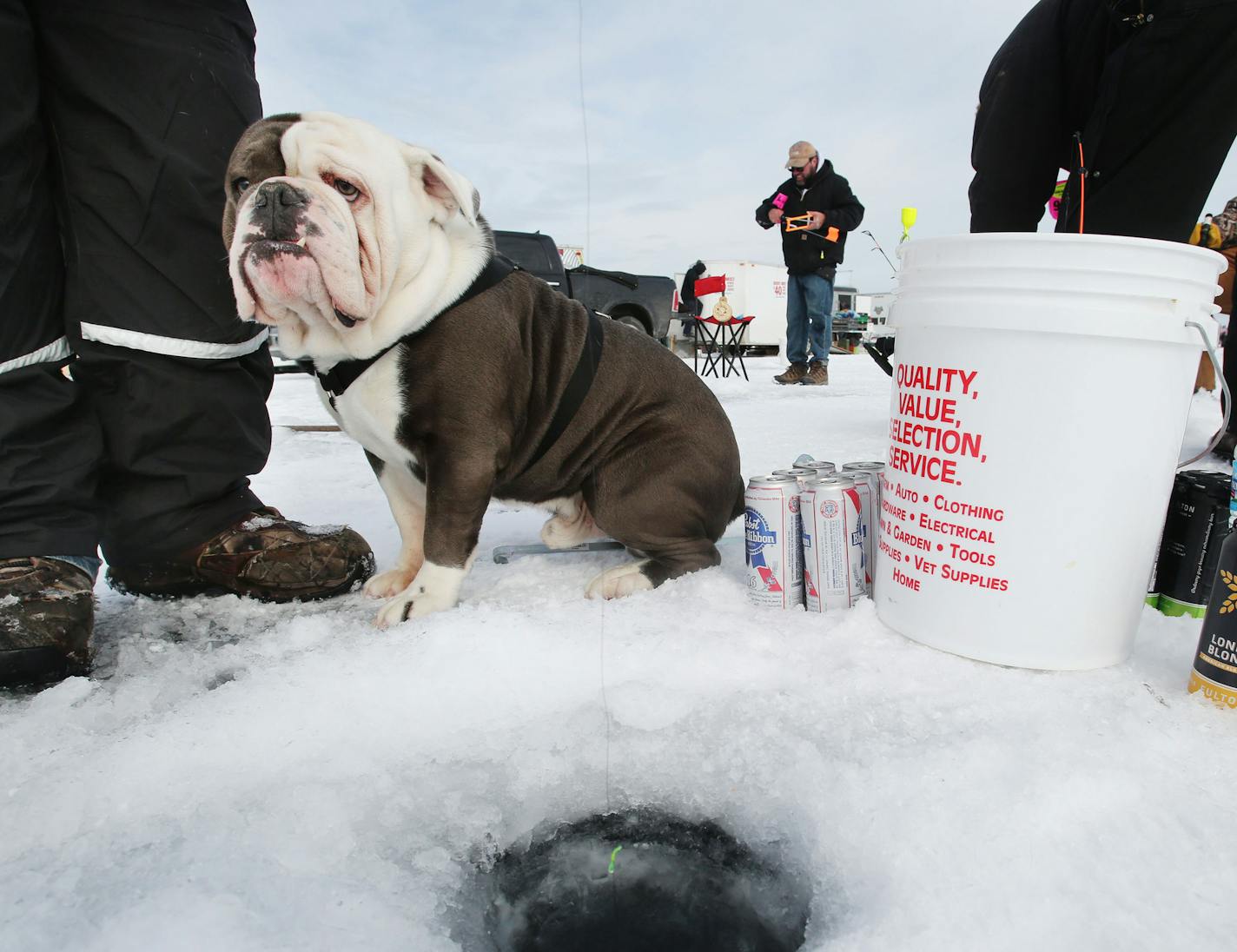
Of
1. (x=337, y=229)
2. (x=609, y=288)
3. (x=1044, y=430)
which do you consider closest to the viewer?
(x=1044, y=430)

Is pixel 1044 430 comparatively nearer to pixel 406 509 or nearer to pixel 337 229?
pixel 337 229

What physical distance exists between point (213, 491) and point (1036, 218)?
111 inches

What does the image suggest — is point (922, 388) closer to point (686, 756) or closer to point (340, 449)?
point (686, 756)

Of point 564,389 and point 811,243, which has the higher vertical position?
point 811,243

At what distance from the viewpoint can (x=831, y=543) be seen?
5.58 ft

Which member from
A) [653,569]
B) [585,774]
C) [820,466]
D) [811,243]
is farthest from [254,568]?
[811,243]

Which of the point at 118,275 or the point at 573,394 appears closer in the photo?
the point at 118,275

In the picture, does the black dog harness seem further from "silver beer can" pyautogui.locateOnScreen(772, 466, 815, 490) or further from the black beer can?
the black beer can

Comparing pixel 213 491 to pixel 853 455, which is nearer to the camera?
pixel 213 491

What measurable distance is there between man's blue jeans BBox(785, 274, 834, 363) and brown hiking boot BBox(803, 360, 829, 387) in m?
0.12

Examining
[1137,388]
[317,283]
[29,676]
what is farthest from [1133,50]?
[29,676]

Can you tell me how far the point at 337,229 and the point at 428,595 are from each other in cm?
85

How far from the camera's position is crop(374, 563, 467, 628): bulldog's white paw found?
5.52ft

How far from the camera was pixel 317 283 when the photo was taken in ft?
4.84
